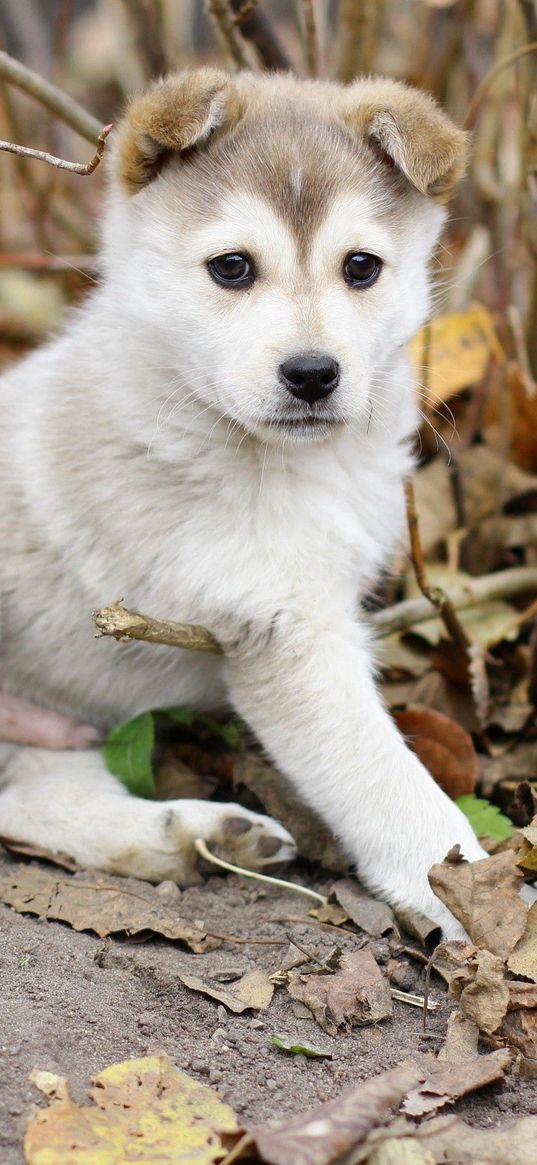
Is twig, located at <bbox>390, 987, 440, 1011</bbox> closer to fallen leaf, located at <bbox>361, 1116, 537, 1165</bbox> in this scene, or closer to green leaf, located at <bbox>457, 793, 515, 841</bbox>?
fallen leaf, located at <bbox>361, 1116, 537, 1165</bbox>

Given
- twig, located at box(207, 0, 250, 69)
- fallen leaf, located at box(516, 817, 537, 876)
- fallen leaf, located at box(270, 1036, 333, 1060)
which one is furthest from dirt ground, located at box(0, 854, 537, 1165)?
twig, located at box(207, 0, 250, 69)

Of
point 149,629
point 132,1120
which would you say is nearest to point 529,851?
point 149,629

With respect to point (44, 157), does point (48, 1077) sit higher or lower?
lower

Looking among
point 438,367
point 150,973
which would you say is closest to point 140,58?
point 438,367

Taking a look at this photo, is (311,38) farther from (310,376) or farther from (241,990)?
(241,990)

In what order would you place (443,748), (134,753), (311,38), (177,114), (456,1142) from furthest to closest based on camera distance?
(311,38) → (134,753) → (443,748) → (177,114) → (456,1142)

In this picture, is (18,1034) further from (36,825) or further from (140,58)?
(140,58)
